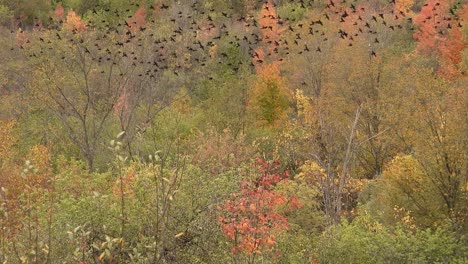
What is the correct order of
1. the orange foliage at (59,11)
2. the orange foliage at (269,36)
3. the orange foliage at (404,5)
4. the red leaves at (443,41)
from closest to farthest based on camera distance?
the red leaves at (443,41), the orange foliage at (269,36), the orange foliage at (404,5), the orange foliage at (59,11)

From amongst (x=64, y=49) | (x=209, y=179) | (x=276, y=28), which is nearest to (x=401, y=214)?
(x=209, y=179)

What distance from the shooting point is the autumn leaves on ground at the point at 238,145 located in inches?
662

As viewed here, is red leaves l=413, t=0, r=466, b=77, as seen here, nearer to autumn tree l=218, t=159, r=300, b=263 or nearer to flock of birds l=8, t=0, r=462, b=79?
flock of birds l=8, t=0, r=462, b=79

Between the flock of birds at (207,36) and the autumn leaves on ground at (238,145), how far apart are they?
421 mm

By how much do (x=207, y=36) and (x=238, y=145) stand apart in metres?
33.2

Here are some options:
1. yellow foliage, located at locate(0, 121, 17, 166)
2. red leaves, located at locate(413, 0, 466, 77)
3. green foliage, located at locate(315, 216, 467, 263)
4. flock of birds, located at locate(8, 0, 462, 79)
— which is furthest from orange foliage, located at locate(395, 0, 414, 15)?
green foliage, located at locate(315, 216, 467, 263)

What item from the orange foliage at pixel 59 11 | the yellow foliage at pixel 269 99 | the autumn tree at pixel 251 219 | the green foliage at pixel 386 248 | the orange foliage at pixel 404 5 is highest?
the autumn tree at pixel 251 219

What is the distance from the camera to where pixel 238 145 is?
3806cm

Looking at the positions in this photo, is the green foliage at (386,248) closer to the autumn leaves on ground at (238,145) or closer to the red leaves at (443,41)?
the autumn leaves on ground at (238,145)

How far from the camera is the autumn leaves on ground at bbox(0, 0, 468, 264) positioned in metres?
16.8

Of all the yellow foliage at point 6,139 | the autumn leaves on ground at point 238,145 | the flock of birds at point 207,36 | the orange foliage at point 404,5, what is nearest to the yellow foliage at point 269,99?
the autumn leaves on ground at point 238,145

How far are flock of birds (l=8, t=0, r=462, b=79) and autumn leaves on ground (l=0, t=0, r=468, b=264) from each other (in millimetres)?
421

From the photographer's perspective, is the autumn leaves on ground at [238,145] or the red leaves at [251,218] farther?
the autumn leaves on ground at [238,145]

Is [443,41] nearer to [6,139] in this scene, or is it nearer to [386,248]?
[6,139]
